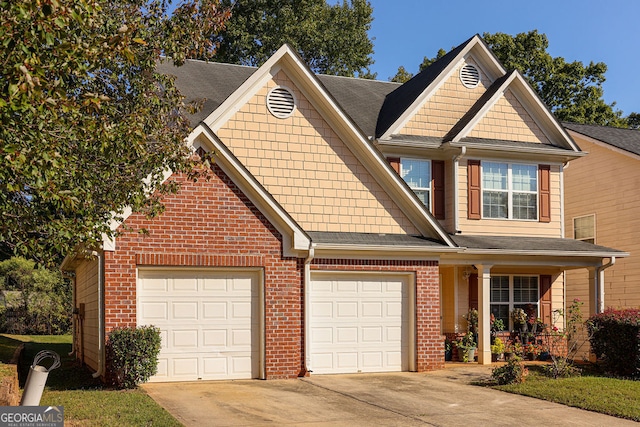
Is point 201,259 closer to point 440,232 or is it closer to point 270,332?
point 270,332

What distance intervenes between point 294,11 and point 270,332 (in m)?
28.9

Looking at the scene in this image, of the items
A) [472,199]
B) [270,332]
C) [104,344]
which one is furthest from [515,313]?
[104,344]

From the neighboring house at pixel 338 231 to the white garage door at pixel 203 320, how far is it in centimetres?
3

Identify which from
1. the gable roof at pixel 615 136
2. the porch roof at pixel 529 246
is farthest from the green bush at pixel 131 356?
the gable roof at pixel 615 136

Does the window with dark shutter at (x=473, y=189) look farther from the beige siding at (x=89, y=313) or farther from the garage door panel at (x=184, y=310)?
the beige siding at (x=89, y=313)

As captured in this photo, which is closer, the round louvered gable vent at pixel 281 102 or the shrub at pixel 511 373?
the shrub at pixel 511 373

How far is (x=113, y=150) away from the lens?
1077 centimetres

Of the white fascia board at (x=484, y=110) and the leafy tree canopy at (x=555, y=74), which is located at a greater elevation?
the leafy tree canopy at (x=555, y=74)

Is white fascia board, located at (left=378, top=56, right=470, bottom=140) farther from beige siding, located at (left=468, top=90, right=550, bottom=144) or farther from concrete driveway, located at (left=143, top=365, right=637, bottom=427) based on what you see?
concrete driveway, located at (left=143, top=365, right=637, bottom=427)

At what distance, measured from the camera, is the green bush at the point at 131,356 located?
534 inches

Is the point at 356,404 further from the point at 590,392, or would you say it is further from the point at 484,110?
the point at 484,110

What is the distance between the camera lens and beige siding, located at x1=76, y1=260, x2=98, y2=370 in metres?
16.0

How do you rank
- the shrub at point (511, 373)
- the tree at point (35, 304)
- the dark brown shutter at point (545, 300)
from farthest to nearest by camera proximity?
the tree at point (35, 304) < the dark brown shutter at point (545, 300) < the shrub at point (511, 373)

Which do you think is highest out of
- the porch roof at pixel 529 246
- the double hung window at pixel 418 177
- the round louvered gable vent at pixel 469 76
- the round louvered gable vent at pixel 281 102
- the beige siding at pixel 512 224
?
the round louvered gable vent at pixel 469 76
